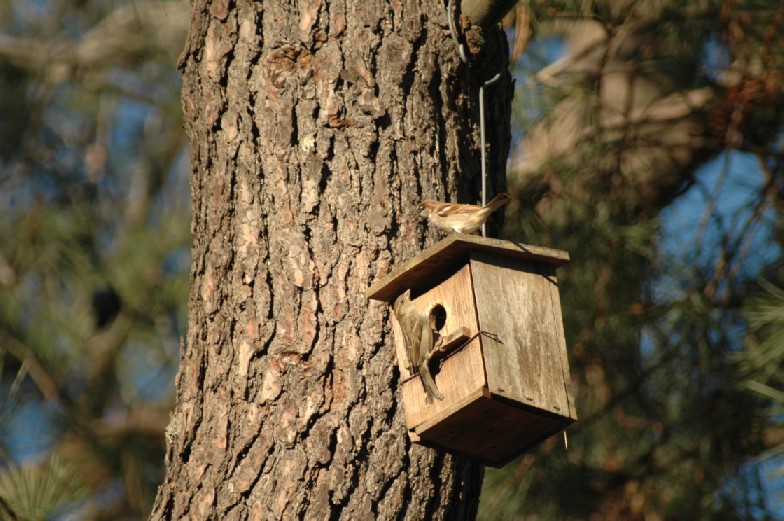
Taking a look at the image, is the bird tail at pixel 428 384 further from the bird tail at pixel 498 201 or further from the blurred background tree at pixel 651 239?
the blurred background tree at pixel 651 239

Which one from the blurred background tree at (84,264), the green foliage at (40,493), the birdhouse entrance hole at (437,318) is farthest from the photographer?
the blurred background tree at (84,264)

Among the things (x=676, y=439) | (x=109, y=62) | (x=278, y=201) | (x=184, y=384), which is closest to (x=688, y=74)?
(x=676, y=439)

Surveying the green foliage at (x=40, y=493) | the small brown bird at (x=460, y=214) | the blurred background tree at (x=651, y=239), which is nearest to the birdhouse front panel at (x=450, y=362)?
the small brown bird at (x=460, y=214)

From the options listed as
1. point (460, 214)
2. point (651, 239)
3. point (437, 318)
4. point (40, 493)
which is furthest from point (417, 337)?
point (651, 239)

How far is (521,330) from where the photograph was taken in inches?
87.4

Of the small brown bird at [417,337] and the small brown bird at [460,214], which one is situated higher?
the small brown bird at [460,214]

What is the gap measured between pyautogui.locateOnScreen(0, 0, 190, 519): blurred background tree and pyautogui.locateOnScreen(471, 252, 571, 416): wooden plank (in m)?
2.04

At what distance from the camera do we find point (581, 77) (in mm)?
4125

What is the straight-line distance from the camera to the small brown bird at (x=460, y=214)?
2.31 meters

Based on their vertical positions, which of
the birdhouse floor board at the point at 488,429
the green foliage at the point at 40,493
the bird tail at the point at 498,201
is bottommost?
the green foliage at the point at 40,493

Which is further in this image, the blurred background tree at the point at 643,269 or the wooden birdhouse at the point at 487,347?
the blurred background tree at the point at 643,269

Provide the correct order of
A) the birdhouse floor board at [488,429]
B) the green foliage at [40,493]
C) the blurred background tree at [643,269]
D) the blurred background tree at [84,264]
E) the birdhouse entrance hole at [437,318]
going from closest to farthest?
1. the birdhouse floor board at [488,429]
2. the birdhouse entrance hole at [437,318]
3. the green foliage at [40,493]
4. the blurred background tree at [643,269]
5. the blurred background tree at [84,264]

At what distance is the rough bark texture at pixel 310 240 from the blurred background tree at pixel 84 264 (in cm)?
150

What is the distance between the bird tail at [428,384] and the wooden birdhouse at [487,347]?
1 cm
